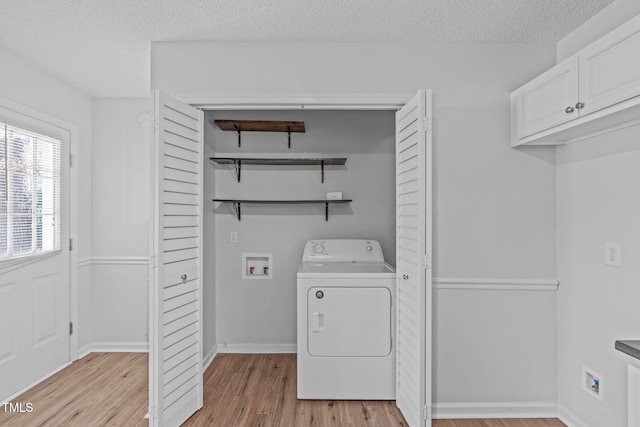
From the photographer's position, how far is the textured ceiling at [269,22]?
2.19 metres

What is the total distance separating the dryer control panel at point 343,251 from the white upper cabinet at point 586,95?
158cm

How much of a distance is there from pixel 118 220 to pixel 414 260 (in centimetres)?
287

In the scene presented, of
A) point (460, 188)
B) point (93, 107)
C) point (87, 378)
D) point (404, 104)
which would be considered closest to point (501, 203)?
point (460, 188)

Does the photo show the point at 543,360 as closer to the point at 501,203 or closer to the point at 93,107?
the point at 501,203

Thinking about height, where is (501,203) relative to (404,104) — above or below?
below

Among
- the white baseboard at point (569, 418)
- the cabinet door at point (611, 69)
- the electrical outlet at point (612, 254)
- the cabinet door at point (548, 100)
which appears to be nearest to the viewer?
the cabinet door at point (611, 69)

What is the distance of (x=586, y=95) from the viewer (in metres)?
1.89

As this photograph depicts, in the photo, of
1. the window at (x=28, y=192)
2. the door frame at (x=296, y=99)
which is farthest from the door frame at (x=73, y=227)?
the door frame at (x=296, y=99)

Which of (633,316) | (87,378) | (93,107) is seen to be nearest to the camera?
(633,316)

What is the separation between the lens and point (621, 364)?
6.84 ft

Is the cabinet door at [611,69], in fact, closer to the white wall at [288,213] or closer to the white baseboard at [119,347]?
the white wall at [288,213]

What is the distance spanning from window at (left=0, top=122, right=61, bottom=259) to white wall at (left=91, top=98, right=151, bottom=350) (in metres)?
0.46

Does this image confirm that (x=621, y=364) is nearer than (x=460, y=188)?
Yes

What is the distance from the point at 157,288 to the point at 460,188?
1938 millimetres
